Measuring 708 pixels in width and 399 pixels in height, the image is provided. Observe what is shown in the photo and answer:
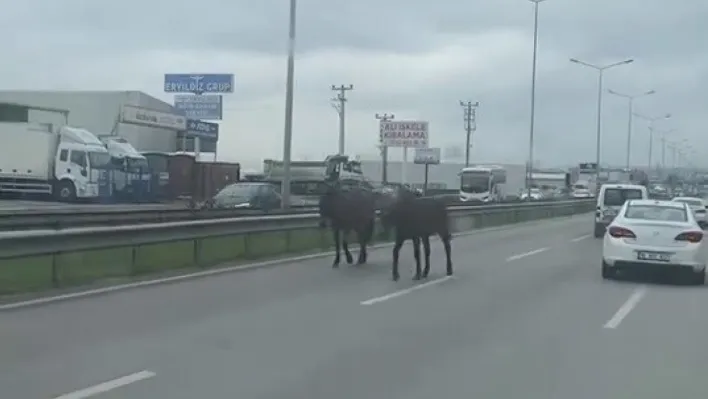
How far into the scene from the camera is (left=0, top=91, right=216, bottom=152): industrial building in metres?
61.8

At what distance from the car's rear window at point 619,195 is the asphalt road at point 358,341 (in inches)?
708

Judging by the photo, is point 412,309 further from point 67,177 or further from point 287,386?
point 67,177

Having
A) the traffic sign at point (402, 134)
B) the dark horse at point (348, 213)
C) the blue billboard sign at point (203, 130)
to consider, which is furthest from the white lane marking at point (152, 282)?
the traffic sign at point (402, 134)

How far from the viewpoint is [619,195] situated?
35.4m

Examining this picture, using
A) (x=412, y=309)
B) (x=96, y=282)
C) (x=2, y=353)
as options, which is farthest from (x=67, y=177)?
(x=2, y=353)

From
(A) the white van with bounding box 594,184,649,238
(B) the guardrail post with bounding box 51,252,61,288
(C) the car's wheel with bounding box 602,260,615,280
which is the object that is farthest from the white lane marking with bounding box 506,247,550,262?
(B) the guardrail post with bounding box 51,252,61,288

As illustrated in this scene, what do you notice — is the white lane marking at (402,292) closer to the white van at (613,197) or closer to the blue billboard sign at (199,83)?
the white van at (613,197)

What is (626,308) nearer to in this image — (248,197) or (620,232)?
(620,232)

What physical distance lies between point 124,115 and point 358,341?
171 ft

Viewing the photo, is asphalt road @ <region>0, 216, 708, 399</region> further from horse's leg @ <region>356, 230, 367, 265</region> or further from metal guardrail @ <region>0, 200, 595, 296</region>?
horse's leg @ <region>356, 230, 367, 265</region>

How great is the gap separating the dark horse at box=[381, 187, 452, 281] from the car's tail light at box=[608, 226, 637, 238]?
3.06m

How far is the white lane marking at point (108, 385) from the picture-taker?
25.5 feet

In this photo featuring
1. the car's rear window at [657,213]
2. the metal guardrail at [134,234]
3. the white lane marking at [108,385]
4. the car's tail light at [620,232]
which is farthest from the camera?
the car's rear window at [657,213]

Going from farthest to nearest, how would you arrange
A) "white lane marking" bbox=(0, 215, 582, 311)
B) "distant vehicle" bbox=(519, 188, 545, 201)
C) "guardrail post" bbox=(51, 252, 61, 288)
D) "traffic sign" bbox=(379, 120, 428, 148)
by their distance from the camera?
"traffic sign" bbox=(379, 120, 428, 148) → "distant vehicle" bbox=(519, 188, 545, 201) → "guardrail post" bbox=(51, 252, 61, 288) → "white lane marking" bbox=(0, 215, 582, 311)
